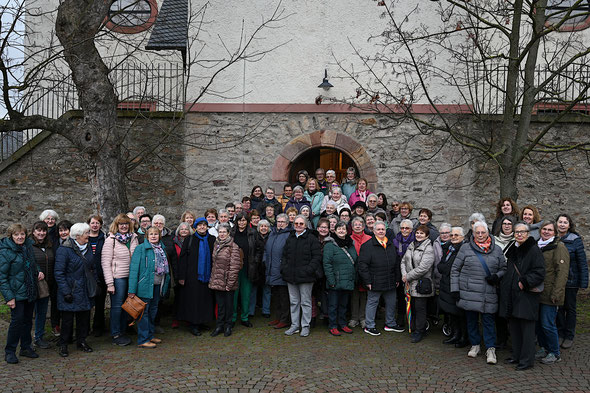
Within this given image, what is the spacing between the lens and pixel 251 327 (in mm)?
8273

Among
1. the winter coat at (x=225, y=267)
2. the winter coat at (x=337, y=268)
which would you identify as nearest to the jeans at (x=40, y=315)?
the winter coat at (x=225, y=267)

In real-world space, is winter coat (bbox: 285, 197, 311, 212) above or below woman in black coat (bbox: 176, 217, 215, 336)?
above

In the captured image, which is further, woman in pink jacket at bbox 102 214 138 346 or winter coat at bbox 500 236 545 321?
woman in pink jacket at bbox 102 214 138 346

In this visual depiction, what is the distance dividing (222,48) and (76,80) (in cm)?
381

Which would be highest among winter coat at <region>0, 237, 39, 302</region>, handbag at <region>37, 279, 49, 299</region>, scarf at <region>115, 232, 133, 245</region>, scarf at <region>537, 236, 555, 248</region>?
scarf at <region>537, 236, 555, 248</region>

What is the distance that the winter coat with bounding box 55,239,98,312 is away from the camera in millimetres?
6691

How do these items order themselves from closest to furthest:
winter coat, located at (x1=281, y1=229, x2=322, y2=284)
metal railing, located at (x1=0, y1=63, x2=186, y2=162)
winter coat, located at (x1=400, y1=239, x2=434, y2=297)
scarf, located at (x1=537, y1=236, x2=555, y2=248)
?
scarf, located at (x1=537, y1=236, x2=555, y2=248) < winter coat, located at (x1=400, y1=239, x2=434, y2=297) < winter coat, located at (x1=281, y1=229, x2=322, y2=284) < metal railing, located at (x1=0, y1=63, x2=186, y2=162)

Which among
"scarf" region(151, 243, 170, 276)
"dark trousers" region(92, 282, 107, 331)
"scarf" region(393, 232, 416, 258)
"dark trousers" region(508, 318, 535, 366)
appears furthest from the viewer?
"scarf" region(393, 232, 416, 258)

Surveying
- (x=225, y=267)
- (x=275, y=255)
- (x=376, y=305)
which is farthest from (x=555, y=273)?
(x=225, y=267)

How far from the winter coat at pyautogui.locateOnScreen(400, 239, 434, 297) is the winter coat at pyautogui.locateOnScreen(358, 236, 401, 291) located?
0.56 feet

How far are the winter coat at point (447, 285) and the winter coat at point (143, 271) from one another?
3.70 m

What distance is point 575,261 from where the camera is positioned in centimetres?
714

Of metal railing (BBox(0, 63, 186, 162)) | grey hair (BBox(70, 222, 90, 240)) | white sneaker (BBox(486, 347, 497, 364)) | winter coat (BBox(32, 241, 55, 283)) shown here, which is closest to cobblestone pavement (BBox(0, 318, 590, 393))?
white sneaker (BBox(486, 347, 497, 364))

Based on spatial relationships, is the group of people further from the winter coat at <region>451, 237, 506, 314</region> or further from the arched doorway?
the arched doorway
